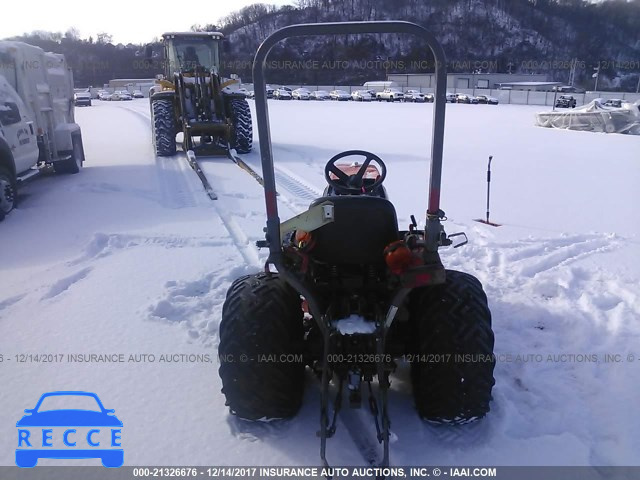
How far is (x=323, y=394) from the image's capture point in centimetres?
246

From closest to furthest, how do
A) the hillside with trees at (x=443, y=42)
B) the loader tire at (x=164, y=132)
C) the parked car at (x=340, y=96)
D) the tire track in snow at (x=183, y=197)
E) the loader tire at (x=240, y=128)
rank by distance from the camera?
the tire track in snow at (x=183, y=197), the loader tire at (x=164, y=132), the loader tire at (x=240, y=128), the parked car at (x=340, y=96), the hillside with trees at (x=443, y=42)

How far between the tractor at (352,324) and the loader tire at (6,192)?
17.6 ft

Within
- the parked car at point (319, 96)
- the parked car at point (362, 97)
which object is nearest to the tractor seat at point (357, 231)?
the parked car at point (362, 97)

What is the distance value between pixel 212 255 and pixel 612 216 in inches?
202

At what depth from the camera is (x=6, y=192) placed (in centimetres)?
677

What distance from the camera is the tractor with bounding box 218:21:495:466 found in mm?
2436

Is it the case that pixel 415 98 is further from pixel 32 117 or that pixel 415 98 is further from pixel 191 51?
pixel 32 117

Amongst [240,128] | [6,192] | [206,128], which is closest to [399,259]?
[6,192]

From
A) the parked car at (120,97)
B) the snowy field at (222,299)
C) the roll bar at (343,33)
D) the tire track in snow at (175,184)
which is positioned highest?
the roll bar at (343,33)

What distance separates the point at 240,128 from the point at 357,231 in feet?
30.9

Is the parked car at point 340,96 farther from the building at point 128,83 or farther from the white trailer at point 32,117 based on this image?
the white trailer at point 32,117

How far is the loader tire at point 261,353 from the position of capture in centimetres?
259

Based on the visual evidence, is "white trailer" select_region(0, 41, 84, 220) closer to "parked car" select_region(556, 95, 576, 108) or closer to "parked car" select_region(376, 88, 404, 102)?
"parked car" select_region(556, 95, 576, 108)

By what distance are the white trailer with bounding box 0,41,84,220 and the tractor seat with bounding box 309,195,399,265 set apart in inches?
223
